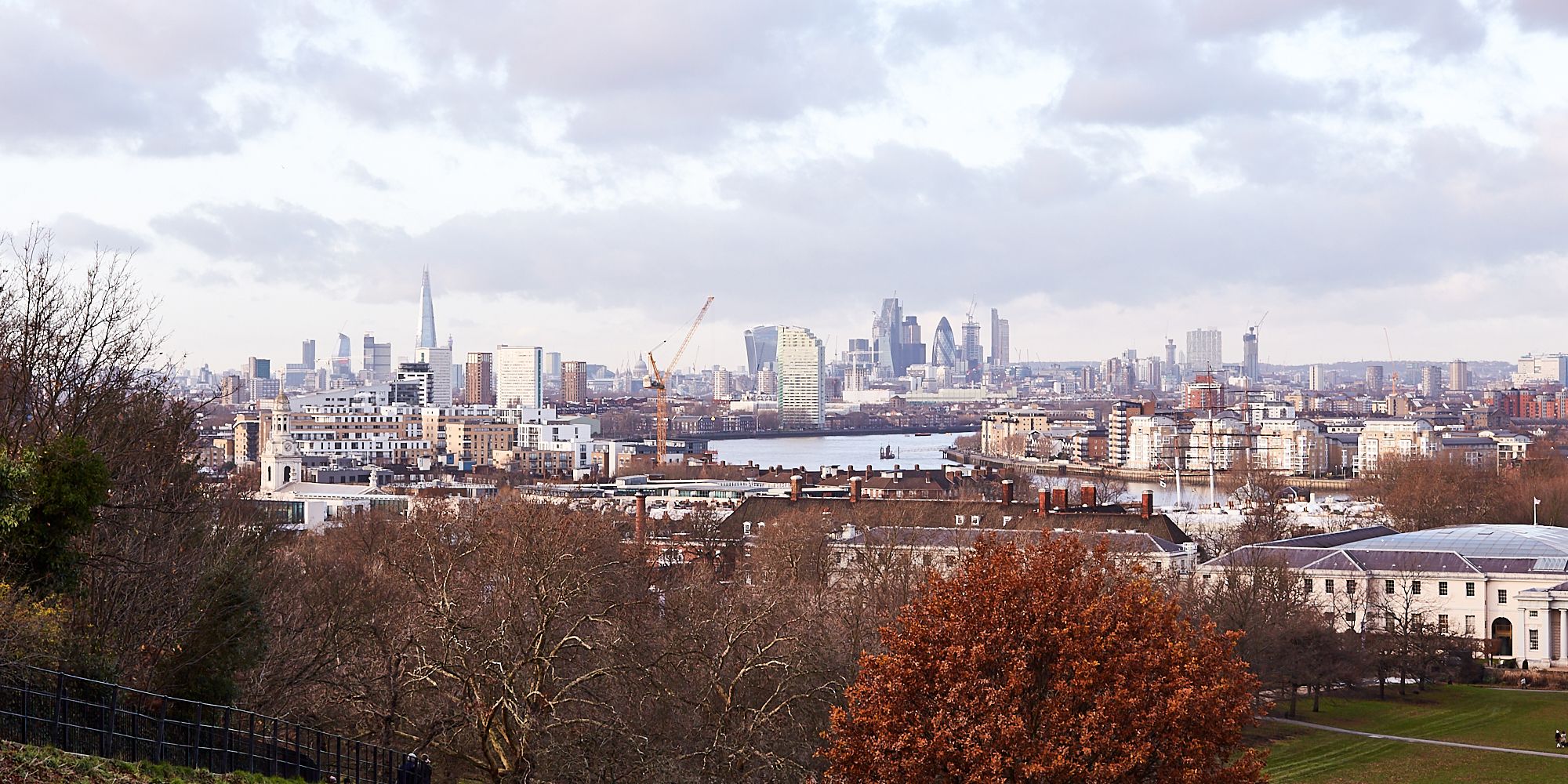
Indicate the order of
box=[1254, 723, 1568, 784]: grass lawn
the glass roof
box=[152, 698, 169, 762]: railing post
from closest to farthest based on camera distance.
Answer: box=[152, 698, 169, 762]: railing post < box=[1254, 723, 1568, 784]: grass lawn < the glass roof

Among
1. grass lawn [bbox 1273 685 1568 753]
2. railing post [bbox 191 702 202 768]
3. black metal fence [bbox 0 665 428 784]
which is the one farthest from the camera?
grass lawn [bbox 1273 685 1568 753]

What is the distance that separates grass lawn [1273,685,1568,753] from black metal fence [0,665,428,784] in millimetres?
20452

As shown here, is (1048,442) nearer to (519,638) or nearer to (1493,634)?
(1493,634)

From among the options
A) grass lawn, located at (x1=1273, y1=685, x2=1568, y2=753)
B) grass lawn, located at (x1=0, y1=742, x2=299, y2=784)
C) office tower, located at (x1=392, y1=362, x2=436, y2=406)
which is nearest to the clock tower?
grass lawn, located at (x1=1273, y1=685, x2=1568, y2=753)

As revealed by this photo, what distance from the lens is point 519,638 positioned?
58.9ft

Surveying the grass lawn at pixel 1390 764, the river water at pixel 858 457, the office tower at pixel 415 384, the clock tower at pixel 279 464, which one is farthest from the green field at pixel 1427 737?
the office tower at pixel 415 384

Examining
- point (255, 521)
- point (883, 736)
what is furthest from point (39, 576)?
point (255, 521)

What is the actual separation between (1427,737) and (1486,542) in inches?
707

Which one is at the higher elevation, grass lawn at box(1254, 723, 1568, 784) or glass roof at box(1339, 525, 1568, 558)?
glass roof at box(1339, 525, 1568, 558)

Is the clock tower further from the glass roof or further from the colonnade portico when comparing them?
the colonnade portico

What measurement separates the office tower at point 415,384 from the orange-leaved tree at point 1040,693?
149 m

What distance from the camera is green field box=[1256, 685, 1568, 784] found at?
26.4m

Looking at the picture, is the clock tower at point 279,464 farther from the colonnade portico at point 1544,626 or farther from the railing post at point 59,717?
the railing post at point 59,717

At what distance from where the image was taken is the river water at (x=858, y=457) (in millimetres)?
115656
